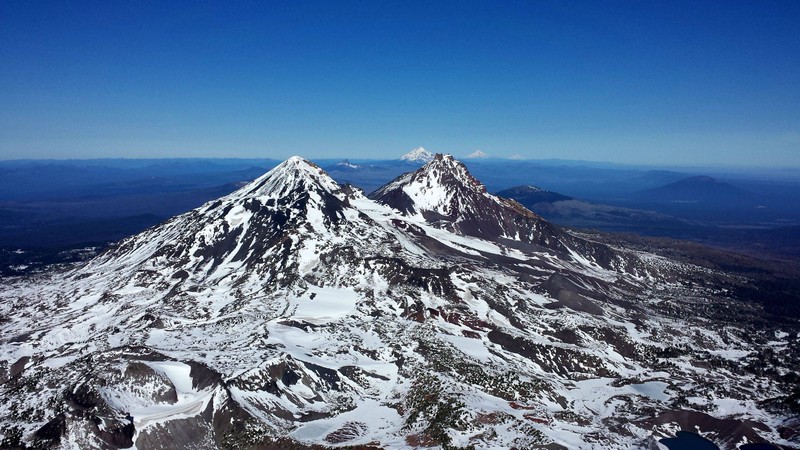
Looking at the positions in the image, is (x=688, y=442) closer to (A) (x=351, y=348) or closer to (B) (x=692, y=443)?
(B) (x=692, y=443)

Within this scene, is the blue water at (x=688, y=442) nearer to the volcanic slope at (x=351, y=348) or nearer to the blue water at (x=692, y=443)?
the blue water at (x=692, y=443)

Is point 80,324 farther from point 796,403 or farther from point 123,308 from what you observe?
point 796,403

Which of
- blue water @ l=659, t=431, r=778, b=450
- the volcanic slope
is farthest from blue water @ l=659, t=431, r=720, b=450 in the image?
the volcanic slope

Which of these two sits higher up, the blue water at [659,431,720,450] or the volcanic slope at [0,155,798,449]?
the volcanic slope at [0,155,798,449]

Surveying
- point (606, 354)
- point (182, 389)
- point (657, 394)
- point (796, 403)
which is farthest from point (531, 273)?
point (182, 389)

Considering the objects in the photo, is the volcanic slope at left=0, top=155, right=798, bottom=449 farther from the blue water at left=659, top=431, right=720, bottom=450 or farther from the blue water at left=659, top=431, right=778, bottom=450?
the blue water at left=659, top=431, right=720, bottom=450

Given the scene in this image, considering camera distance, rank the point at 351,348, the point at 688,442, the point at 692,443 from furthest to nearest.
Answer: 1. the point at 351,348
2. the point at 688,442
3. the point at 692,443

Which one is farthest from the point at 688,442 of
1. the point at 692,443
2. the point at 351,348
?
the point at 351,348

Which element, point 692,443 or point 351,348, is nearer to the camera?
point 692,443
